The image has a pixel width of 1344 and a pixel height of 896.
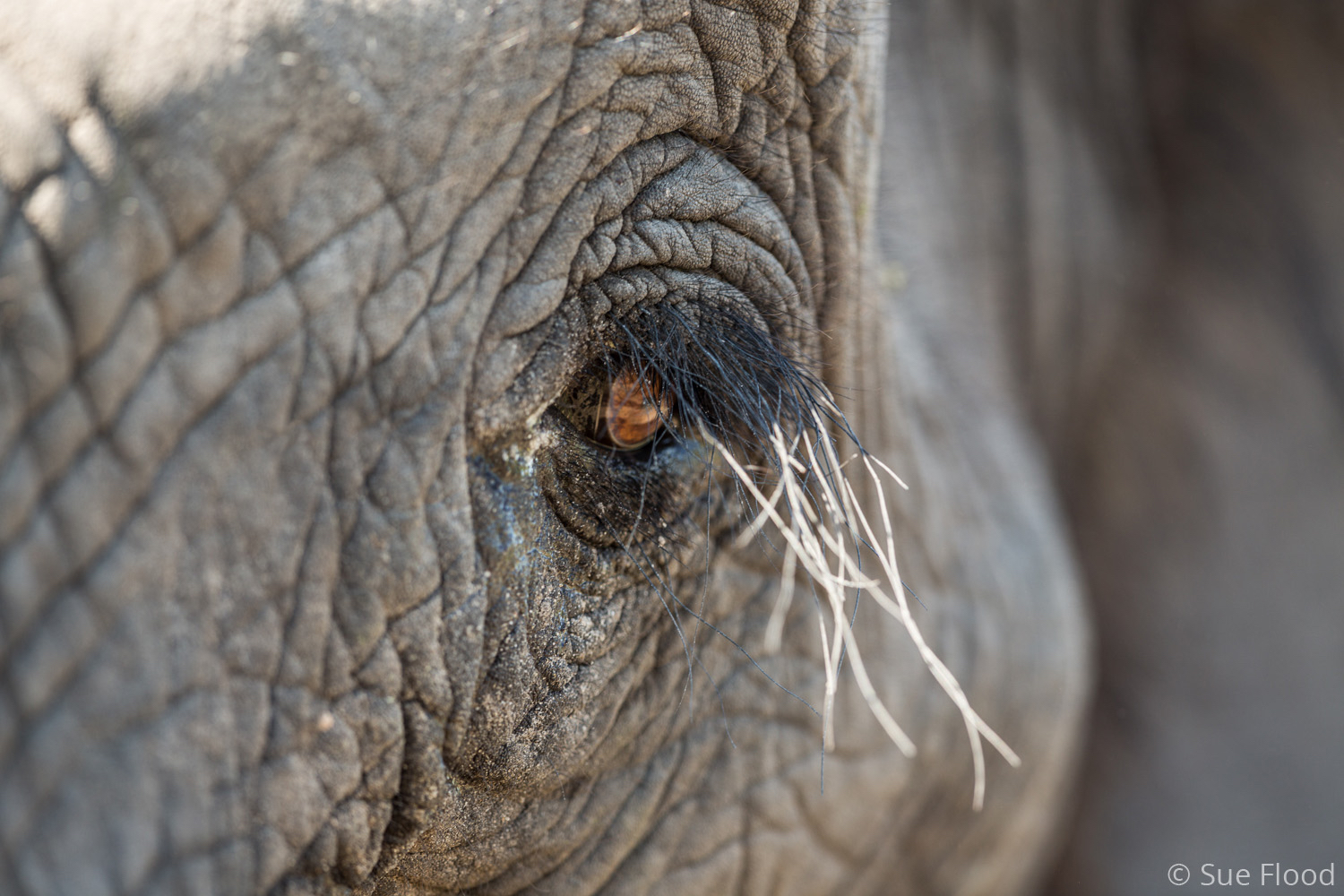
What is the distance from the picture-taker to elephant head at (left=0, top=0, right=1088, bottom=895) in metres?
0.83

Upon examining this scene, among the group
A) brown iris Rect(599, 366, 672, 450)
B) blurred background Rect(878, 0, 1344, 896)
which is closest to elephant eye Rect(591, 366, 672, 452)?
brown iris Rect(599, 366, 672, 450)

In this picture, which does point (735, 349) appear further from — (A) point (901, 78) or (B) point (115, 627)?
(A) point (901, 78)

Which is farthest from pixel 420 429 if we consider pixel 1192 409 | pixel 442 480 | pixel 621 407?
pixel 1192 409

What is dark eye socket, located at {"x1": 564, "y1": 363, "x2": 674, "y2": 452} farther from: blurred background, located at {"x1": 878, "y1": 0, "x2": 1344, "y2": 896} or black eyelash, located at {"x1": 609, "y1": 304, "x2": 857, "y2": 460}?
blurred background, located at {"x1": 878, "y1": 0, "x2": 1344, "y2": 896}

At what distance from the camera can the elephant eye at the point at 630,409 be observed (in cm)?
119

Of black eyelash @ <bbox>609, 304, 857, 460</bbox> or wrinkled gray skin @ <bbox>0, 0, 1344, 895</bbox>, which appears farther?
black eyelash @ <bbox>609, 304, 857, 460</bbox>

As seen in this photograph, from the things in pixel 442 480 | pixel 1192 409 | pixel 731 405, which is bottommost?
pixel 1192 409

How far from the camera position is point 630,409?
122cm

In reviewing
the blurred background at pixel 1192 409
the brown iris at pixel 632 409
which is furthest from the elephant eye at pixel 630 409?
the blurred background at pixel 1192 409

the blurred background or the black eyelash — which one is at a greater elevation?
the black eyelash

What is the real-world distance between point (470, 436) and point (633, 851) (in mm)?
656

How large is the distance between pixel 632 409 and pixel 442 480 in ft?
0.87

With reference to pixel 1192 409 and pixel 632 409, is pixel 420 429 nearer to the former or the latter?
pixel 632 409

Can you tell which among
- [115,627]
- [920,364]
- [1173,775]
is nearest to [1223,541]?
[1173,775]
